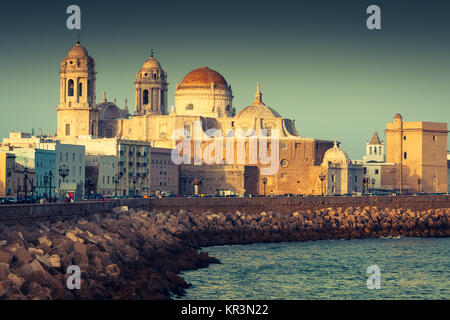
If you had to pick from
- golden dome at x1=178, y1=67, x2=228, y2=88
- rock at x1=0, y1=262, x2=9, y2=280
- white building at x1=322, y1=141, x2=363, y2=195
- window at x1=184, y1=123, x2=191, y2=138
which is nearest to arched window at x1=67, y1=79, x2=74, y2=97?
window at x1=184, y1=123, x2=191, y2=138

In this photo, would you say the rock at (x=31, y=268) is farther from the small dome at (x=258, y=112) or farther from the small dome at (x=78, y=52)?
the small dome at (x=258, y=112)

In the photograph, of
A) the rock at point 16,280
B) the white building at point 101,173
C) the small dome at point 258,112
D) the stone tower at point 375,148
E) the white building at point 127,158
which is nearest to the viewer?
the rock at point 16,280

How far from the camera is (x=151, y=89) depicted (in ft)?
386

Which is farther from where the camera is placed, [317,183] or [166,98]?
[166,98]

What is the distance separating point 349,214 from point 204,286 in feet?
114

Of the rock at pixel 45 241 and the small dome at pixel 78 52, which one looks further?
the small dome at pixel 78 52

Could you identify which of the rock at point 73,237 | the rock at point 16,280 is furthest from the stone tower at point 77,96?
the rock at point 16,280

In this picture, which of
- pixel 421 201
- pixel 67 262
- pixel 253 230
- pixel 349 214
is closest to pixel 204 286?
pixel 67 262

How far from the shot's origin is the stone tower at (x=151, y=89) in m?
117

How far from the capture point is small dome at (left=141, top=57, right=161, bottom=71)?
11712 centimetres

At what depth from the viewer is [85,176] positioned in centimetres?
9338

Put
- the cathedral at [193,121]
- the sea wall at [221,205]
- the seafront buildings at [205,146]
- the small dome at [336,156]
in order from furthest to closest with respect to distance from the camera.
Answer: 1. the small dome at [336,156]
2. the cathedral at [193,121]
3. the seafront buildings at [205,146]
4. the sea wall at [221,205]

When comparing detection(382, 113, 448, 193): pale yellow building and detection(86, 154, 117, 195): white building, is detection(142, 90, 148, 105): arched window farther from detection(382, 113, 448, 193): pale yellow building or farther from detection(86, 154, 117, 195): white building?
detection(382, 113, 448, 193): pale yellow building
